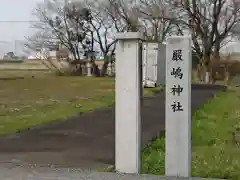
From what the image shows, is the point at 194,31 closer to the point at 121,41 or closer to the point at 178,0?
the point at 178,0

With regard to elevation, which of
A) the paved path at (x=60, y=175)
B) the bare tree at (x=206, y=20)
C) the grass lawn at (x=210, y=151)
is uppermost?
the bare tree at (x=206, y=20)

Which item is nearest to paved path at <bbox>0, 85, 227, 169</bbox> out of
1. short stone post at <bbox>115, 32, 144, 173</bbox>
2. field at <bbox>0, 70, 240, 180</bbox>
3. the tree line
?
field at <bbox>0, 70, 240, 180</bbox>

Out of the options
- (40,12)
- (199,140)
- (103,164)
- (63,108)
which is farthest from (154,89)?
(40,12)

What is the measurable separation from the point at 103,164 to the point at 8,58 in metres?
50.4

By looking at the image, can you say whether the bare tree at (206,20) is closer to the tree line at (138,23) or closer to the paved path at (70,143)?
the tree line at (138,23)

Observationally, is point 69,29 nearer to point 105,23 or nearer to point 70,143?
point 105,23

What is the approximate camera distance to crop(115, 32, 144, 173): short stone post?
7523 millimetres

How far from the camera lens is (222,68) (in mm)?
40625

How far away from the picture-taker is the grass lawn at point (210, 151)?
7871mm

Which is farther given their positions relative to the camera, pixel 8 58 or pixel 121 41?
pixel 8 58

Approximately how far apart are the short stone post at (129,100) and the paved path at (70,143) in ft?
2.89

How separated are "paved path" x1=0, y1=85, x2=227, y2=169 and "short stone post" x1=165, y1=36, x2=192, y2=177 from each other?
1.49 metres

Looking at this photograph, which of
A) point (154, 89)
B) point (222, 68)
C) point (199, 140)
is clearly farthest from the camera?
point (222, 68)

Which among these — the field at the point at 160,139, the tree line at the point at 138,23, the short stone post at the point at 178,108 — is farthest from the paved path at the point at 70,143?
the tree line at the point at 138,23
